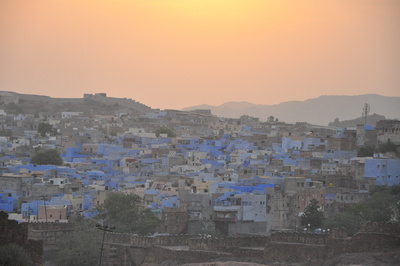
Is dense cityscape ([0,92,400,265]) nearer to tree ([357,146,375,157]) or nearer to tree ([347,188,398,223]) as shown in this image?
tree ([347,188,398,223])

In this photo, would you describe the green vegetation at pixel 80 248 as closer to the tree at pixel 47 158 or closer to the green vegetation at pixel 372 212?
the green vegetation at pixel 372 212

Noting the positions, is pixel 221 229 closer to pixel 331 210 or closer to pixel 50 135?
pixel 331 210

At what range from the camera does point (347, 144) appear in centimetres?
5575

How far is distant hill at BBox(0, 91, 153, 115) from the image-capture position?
92188 mm

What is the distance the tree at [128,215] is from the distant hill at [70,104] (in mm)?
53512

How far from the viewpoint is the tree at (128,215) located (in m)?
35.0

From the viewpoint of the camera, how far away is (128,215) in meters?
35.8

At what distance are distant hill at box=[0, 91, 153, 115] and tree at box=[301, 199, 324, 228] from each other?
178 ft

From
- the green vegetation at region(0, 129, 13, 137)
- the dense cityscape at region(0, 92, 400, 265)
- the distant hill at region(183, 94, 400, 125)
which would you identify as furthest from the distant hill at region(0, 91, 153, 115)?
the distant hill at region(183, 94, 400, 125)

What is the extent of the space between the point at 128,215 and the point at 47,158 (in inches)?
665

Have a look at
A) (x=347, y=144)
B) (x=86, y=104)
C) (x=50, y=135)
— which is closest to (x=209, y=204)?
(x=347, y=144)

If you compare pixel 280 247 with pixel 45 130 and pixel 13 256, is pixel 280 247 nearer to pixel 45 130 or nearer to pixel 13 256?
pixel 13 256

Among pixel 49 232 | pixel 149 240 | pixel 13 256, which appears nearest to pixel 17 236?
pixel 13 256

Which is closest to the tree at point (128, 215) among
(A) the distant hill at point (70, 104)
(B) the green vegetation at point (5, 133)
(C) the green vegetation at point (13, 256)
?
(C) the green vegetation at point (13, 256)
